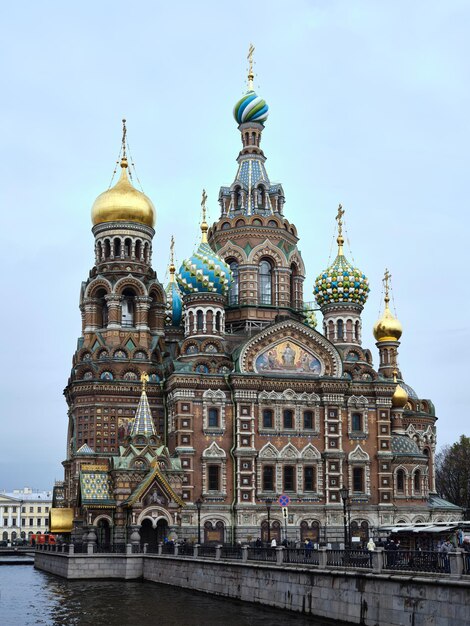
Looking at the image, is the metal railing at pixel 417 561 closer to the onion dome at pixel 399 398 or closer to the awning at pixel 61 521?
the awning at pixel 61 521

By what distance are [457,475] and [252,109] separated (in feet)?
114

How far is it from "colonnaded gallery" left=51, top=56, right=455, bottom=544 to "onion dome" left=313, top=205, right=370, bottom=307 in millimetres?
79

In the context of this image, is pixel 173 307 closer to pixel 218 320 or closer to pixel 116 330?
pixel 116 330

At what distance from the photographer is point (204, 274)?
49.4m

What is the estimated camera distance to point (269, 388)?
1893 inches

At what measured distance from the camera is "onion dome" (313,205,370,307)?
5197 cm

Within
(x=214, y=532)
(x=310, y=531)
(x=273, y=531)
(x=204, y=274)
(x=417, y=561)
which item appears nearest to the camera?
(x=417, y=561)

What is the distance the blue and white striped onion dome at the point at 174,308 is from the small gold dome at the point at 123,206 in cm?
591

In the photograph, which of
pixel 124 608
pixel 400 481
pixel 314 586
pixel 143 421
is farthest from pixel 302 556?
pixel 400 481

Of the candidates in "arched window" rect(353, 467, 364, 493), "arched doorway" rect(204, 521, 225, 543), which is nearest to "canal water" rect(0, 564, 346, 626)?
"arched doorway" rect(204, 521, 225, 543)

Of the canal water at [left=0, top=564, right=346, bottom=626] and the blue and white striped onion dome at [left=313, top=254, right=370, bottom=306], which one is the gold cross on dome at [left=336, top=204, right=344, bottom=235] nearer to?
the blue and white striped onion dome at [left=313, top=254, right=370, bottom=306]

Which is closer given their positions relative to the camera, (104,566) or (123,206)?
(104,566)

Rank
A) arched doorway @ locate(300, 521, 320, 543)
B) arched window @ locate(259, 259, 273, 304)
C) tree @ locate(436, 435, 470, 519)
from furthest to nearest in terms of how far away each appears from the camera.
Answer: tree @ locate(436, 435, 470, 519), arched window @ locate(259, 259, 273, 304), arched doorway @ locate(300, 521, 320, 543)

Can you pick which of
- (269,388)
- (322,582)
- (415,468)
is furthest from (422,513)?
(322,582)
